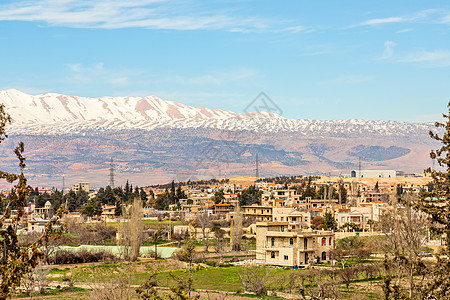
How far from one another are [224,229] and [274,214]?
896cm

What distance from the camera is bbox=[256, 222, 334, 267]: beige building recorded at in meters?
47.9

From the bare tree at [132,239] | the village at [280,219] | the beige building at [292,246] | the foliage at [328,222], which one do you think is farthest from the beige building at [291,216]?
the bare tree at [132,239]

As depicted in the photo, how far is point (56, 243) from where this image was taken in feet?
189

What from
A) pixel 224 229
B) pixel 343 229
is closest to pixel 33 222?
pixel 224 229

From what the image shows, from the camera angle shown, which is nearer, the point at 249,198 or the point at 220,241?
the point at 220,241

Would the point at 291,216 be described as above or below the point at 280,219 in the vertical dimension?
above

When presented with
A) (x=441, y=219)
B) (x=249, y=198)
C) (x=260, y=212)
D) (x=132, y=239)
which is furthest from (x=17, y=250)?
(x=249, y=198)

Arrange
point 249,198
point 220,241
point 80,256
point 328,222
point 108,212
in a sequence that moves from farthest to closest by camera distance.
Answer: point 108,212 → point 249,198 → point 220,241 → point 328,222 → point 80,256

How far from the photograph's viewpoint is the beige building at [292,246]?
1886 inches

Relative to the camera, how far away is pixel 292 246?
→ 48.3m

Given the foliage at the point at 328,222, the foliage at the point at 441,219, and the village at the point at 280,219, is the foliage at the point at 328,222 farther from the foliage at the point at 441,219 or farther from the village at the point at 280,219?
the foliage at the point at 441,219

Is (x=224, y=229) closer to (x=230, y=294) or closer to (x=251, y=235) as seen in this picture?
(x=251, y=235)

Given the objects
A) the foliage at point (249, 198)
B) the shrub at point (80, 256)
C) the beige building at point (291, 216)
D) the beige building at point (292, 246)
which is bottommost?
the shrub at point (80, 256)

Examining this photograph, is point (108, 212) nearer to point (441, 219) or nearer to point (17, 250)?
point (441, 219)
